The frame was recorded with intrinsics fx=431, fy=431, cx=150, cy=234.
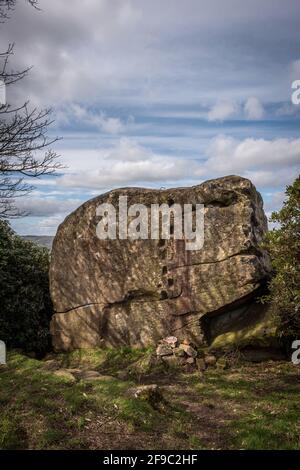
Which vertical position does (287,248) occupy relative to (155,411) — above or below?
above

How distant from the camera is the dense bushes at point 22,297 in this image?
2022cm

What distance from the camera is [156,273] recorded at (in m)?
18.5

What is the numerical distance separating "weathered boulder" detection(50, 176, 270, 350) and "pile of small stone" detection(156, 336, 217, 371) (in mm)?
428

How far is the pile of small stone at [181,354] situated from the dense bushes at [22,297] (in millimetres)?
6701

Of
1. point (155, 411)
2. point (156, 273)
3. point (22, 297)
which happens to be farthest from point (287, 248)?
point (22, 297)

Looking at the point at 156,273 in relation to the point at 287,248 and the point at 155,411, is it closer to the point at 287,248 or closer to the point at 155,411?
the point at 287,248

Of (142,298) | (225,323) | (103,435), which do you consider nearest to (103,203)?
(142,298)

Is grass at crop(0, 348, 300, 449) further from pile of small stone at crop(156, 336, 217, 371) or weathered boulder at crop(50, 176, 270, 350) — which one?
weathered boulder at crop(50, 176, 270, 350)

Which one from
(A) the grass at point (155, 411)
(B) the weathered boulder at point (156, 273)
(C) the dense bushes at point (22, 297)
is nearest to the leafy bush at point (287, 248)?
(A) the grass at point (155, 411)

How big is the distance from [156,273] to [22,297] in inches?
273

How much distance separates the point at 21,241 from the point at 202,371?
12.1 metres

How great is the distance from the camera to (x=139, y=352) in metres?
18.2
